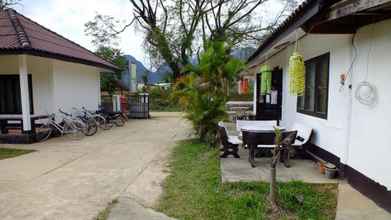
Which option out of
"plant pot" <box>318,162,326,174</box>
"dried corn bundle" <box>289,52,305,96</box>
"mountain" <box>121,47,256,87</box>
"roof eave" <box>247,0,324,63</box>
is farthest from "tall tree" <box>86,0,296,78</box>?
"plant pot" <box>318,162,326,174</box>

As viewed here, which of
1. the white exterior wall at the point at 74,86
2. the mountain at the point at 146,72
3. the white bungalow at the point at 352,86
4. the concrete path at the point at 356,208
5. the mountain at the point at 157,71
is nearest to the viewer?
the concrete path at the point at 356,208

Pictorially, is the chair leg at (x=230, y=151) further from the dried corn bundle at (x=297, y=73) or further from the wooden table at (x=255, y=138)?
the dried corn bundle at (x=297, y=73)

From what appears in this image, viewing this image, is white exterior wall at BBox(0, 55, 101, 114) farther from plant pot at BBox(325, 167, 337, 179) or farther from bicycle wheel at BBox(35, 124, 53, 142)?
plant pot at BBox(325, 167, 337, 179)

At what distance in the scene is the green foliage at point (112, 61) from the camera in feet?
68.4

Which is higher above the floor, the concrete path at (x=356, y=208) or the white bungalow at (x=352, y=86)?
the white bungalow at (x=352, y=86)

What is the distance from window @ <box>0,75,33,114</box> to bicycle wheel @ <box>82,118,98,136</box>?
216 centimetres

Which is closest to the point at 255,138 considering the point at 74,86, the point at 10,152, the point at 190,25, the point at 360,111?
the point at 360,111

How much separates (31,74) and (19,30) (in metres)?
1.68

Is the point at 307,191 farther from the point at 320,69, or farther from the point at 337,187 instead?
the point at 320,69

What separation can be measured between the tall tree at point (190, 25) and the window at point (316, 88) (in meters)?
15.6

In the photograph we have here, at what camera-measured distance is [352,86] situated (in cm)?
431

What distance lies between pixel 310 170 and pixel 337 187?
83 cm

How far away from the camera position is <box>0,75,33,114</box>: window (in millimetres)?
10383

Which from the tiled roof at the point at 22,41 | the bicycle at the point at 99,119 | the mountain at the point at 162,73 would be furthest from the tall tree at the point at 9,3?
the bicycle at the point at 99,119
